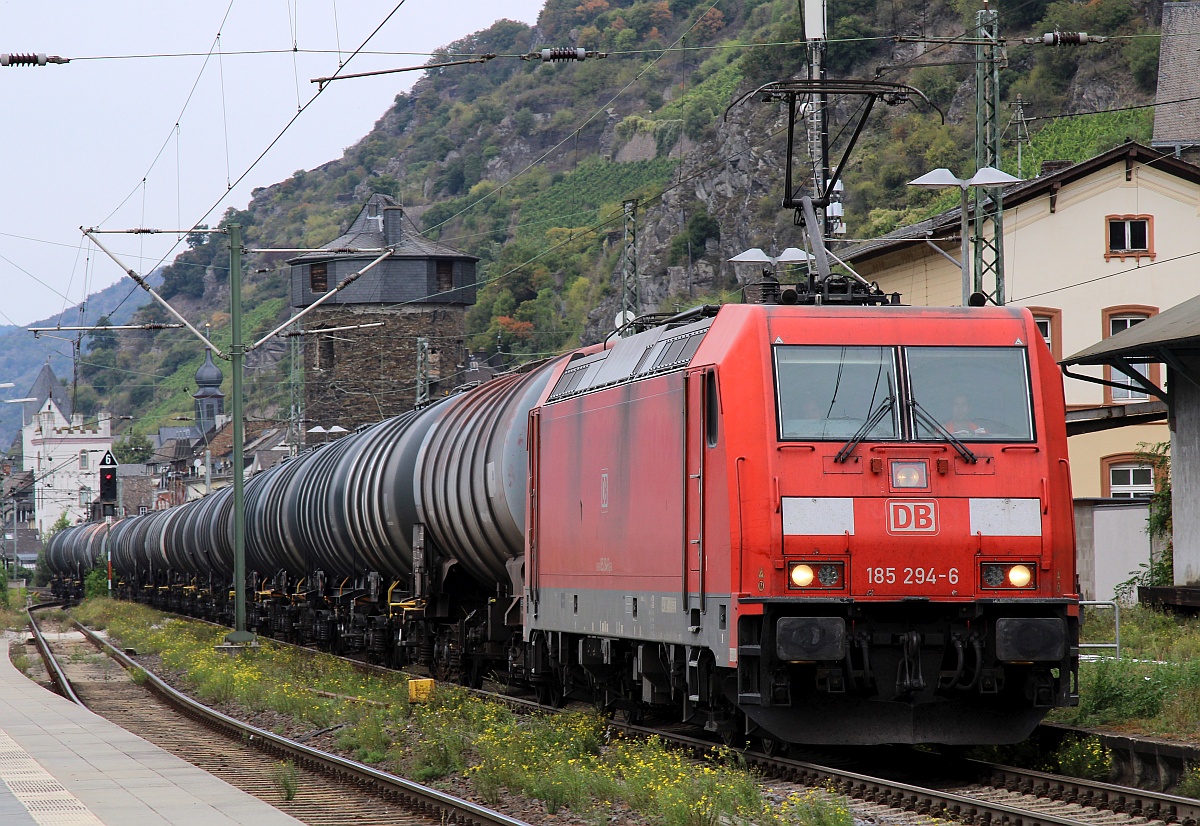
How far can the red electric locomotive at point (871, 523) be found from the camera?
10.7 metres

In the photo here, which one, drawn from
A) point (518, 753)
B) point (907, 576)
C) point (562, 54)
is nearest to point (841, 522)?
point (907, 576)

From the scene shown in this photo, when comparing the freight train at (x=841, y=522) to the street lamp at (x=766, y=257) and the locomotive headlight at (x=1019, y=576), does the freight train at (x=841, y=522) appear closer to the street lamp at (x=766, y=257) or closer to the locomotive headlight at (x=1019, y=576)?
the locomotive headlight at (x=1019, y=576)

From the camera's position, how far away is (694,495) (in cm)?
1148

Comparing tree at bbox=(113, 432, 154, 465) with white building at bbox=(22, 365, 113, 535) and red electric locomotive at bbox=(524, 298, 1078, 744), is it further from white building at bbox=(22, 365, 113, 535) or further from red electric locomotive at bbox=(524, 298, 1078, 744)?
red electric locomotive at bbox=(524, 298, 1078, 744)

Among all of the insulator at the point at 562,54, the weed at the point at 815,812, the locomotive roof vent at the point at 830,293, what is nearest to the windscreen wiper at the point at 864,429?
the locomotive roof vent at the point at 830,293

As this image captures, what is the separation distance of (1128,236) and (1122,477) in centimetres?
563

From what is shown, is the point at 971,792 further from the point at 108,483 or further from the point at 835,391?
the point at 108,483

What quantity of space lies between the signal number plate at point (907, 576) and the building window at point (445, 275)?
7568cm

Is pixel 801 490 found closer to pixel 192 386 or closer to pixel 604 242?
pixel 604 242

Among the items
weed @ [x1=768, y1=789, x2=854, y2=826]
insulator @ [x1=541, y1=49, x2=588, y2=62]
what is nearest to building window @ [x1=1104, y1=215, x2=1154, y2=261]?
insulator @ [x1=541, y1=49, x2=588, y2=62]

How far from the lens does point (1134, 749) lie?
36.1 feet

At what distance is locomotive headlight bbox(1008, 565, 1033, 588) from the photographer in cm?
1085

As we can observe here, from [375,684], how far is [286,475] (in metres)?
13.3

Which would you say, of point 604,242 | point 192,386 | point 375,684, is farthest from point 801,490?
point 192,386
